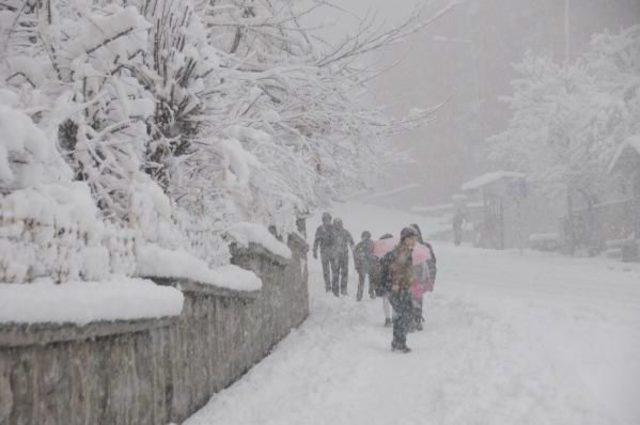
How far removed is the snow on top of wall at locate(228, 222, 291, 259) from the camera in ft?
23.5

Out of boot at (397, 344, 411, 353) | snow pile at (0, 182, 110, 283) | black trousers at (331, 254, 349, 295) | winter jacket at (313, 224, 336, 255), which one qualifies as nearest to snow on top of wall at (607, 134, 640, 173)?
black trousers at (331, 254, 349, 295)

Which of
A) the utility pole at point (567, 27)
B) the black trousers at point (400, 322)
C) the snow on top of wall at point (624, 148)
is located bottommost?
the black trousers at point (400, 322)

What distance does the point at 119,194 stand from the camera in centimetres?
547

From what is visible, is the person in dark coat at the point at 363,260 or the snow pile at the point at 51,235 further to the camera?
the person in dark coat at the point at 363,260

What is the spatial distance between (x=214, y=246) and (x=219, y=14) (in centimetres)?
275

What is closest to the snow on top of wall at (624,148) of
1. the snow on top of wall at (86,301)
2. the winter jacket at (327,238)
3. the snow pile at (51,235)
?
the winter jacket at (327,238)

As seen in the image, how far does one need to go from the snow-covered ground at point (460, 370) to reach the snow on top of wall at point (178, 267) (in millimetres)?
1208

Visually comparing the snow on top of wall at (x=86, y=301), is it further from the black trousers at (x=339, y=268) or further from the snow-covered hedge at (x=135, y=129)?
the black trousers at (x=339, y=268)

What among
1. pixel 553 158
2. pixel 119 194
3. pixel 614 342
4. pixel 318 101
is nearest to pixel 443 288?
pixel 614 342

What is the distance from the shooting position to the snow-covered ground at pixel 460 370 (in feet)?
19.0

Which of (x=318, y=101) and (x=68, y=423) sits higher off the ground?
(x=318, y=101)

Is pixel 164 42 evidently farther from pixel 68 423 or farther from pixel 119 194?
pixel 68 423

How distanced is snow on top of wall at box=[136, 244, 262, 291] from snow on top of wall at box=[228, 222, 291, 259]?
430 mm

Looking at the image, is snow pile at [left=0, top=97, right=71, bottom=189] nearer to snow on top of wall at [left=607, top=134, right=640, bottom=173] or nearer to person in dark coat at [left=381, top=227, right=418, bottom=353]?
person in dark coat at [left=381, top=227, right=418, bottom=353]
